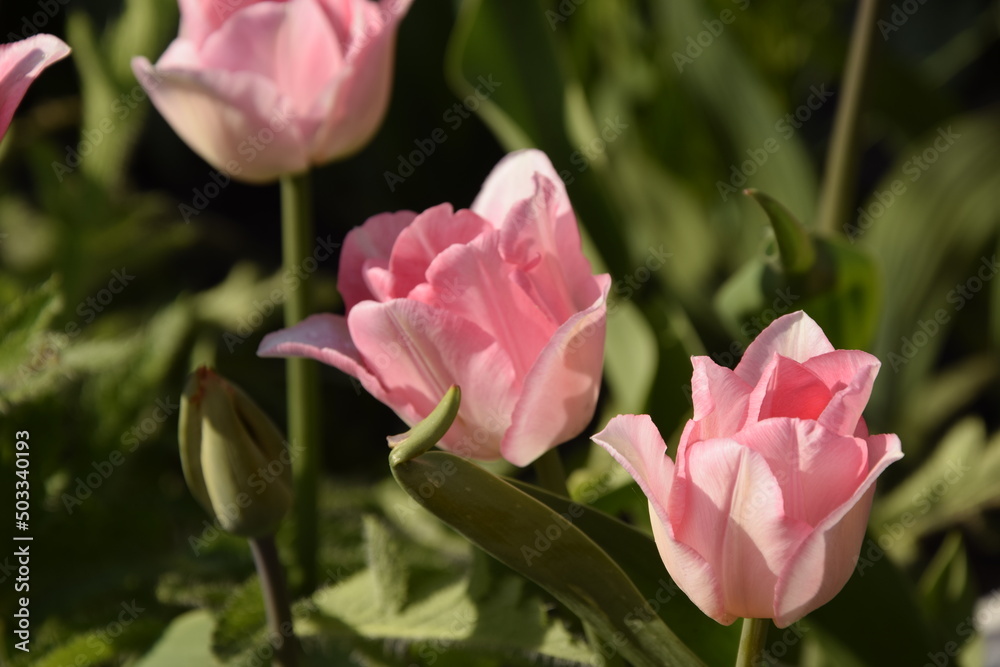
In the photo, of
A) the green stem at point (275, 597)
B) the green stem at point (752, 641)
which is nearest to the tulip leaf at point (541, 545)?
the green stem at point (752, 641)

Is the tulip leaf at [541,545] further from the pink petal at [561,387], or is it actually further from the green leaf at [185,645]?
the green leaf at [185,645]

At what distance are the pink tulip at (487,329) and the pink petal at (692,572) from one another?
6 centimetres

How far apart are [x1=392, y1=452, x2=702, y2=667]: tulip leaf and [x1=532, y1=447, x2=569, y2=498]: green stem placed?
3.2 inches

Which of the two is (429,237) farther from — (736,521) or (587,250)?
(587,250)

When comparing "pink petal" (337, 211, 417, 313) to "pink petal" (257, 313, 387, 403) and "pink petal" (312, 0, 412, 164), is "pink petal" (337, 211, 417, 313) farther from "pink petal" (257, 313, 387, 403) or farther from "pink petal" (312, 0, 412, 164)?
"pink petal" (312, 0, 412, 164)

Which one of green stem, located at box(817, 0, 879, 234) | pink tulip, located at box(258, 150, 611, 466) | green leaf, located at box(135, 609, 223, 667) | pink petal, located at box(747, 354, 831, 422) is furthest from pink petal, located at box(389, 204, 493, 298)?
green stem, located at box(817, 0, 879, 234)

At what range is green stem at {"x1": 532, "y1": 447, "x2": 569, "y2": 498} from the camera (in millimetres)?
405

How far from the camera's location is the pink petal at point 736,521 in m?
0.28

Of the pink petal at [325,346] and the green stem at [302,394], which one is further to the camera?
the green stem at [302,394]

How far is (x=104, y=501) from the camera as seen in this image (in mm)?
676

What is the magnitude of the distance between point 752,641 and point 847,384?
0.09m

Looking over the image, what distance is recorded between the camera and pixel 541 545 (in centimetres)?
32

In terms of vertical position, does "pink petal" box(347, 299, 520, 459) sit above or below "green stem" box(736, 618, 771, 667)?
above

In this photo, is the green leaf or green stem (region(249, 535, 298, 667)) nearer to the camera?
green stem (region(249, 535, 298, 667))
